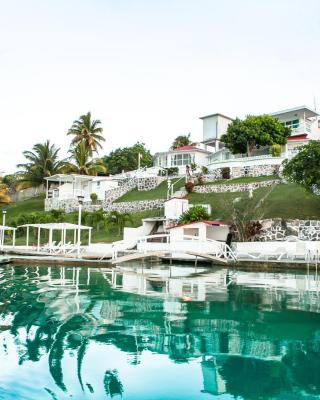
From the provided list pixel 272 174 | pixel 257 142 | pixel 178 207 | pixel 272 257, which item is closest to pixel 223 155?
pixel 257 142

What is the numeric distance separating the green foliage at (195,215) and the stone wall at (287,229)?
4380 mm

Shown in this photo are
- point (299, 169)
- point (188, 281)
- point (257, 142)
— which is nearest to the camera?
point (188, 281)

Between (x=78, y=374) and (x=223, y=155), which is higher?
(x=223, y=155)

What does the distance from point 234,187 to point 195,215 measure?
1057 centimetres

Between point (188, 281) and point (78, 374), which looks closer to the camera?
point (78, 374)

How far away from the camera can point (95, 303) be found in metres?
13.5

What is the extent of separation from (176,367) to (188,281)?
11787 millimetres

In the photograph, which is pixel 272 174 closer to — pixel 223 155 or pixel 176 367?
pixel 223 155

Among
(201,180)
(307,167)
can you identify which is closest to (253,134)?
(201,180)

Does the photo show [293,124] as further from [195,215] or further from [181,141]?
[195,215]

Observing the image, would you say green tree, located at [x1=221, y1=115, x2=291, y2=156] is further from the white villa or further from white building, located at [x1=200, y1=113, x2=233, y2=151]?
white building, located at [x1=200, y1=113, x2=233, y2=151]

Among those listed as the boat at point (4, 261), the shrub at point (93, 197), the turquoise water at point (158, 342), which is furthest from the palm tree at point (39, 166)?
the turquoise water at point (158, 342)

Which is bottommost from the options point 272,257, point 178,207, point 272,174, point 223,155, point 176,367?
point 176,367

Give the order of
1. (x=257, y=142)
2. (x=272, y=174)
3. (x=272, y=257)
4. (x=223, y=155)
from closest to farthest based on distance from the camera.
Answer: (x=272, y=257)
(x=272, y=174)
(x=257, y=142)
(x=223, y=155)
